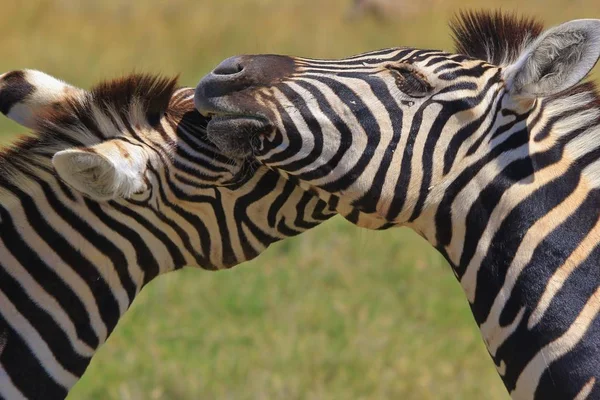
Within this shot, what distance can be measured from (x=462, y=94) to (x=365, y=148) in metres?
0.42

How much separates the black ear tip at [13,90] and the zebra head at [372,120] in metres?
0.89

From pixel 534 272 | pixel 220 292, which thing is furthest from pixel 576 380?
pixel 220 292

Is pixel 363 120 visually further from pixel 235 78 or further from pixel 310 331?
pixel 310 331

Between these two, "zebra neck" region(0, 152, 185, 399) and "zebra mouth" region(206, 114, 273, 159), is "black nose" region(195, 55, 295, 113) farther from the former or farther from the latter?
"zebra neck" region(0, 152, 185, 399)

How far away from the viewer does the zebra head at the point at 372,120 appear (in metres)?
3.60

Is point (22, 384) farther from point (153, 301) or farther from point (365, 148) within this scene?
point (153, 301)

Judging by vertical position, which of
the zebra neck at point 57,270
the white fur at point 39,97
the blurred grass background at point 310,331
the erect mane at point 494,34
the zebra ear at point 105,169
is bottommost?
the blurred grass background at point 310,331

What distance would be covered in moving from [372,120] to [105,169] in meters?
1.01

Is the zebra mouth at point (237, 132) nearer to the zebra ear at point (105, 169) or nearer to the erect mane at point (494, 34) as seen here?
the zebra ear at point (105, 169)

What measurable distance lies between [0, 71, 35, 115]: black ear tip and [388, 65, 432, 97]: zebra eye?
5.24 ft

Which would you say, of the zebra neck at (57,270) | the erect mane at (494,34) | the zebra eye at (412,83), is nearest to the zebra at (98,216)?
the zebra neck at (57,270)

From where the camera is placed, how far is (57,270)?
381 cm

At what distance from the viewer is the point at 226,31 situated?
18.7m

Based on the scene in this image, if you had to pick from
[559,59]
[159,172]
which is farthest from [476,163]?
[159,172]
